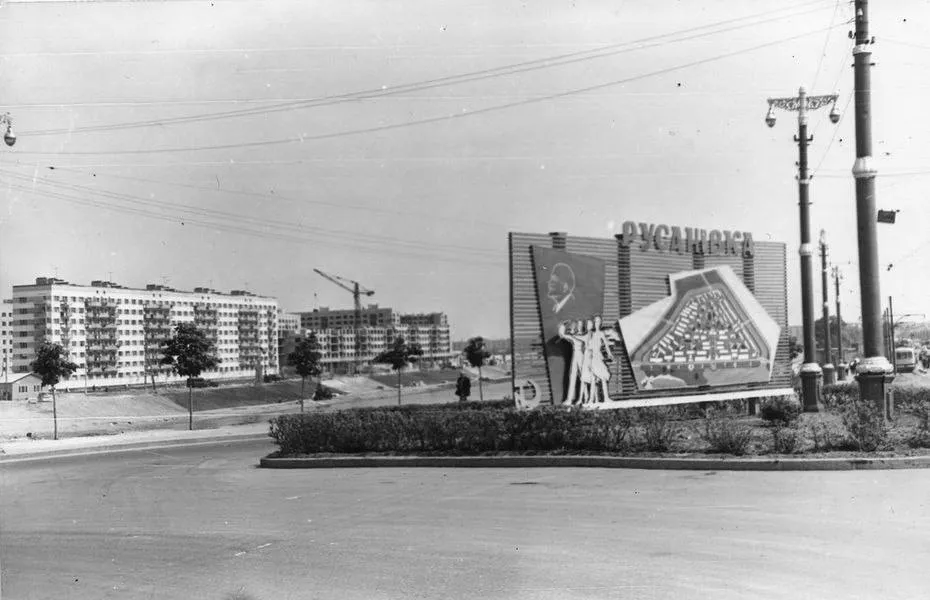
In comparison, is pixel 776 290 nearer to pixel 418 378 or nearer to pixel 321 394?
Answer: pixel 321 394

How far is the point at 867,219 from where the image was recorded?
15.3m

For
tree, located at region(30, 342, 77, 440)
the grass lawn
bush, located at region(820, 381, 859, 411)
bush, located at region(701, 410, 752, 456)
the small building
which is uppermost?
tree, located at region(30, 342, 77, 440)

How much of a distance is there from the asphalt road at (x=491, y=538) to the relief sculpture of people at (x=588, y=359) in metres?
3.85

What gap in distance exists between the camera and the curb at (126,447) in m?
23.1

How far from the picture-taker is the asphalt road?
22.3 ft

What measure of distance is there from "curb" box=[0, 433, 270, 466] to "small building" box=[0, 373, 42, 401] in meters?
23.5

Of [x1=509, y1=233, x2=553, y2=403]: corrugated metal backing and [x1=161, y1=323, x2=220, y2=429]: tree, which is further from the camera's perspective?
[x1=161, y1=323, x2=220, y2=429]: tree

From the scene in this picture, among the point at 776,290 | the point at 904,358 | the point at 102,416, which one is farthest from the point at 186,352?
the point at 904,358

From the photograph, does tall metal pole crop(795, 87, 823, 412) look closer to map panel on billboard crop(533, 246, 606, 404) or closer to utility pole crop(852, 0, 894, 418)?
utility pole crop(852, 0, 894, 418)

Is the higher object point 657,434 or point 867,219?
point 867,219

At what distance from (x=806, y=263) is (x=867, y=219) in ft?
21.8

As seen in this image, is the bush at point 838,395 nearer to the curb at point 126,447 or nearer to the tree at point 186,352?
the curb at point 126,447

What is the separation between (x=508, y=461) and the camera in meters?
14.5

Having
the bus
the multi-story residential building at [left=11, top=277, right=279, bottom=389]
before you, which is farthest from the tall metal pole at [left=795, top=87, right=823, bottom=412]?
the bus
